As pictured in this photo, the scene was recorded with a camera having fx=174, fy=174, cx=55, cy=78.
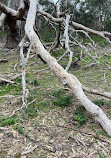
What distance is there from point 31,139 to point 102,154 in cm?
74

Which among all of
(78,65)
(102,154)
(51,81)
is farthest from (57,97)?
(78,65)

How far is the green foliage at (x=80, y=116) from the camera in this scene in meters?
2.21

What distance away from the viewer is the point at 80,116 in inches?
92.3

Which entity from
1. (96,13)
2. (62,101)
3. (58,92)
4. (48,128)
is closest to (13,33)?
(58,92)

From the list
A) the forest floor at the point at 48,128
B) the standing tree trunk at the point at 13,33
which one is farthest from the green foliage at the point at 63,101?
the standing tree trunk at the point at 13,33

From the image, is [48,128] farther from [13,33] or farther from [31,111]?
[13,33]

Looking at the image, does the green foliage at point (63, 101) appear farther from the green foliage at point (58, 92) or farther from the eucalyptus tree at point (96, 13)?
the eucalyptus tree at point (96, 13)

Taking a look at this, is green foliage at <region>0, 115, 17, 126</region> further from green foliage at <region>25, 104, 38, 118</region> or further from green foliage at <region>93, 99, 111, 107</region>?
green foliage at <region>93, 99, 111, 107</region>

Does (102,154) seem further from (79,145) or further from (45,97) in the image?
(45,97)

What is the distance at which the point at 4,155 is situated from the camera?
1.61 m

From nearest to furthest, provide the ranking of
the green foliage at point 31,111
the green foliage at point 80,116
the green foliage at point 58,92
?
the green foliage at point 80,116 → the green foliage at point 31,111 → the green foliage at point 58,92

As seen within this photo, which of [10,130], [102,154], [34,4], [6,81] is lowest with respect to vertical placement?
[102,154]

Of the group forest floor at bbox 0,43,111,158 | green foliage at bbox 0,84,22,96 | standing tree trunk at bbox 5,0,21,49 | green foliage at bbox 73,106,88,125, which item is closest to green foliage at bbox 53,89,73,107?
forest floor at bbox 0,43,111,158

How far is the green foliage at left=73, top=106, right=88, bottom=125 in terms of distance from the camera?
2.21 metres
